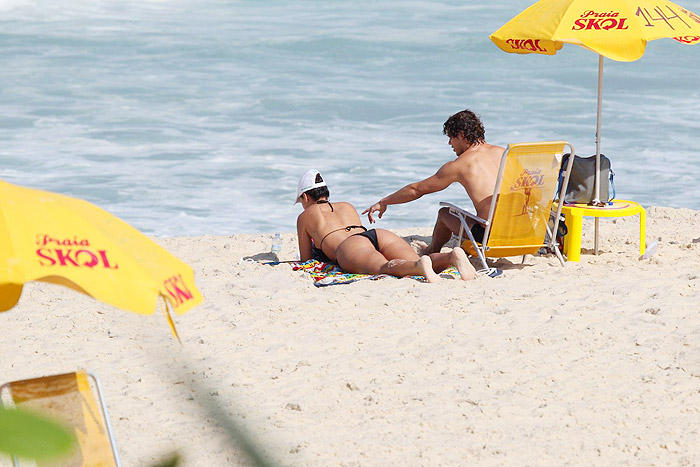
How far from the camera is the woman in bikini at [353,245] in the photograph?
595 cm

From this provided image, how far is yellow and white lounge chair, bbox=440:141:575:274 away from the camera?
6.04 m

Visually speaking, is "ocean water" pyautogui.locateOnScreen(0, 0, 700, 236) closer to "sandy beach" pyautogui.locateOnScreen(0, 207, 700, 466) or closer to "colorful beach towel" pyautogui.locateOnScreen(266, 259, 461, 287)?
"colorful beach towel" pyautogui.locateOnScreen(266, 259, 461, 287)

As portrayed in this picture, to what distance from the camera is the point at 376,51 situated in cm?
2275

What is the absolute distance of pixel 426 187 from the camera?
21.8ft

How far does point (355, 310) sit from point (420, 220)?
474 cm

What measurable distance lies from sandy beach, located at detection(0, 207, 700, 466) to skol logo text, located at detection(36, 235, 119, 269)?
759 mm

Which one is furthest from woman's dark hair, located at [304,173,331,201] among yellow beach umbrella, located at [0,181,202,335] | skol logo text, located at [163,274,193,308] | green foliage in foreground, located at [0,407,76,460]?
green foliage in foreground, located at [0,407,76,460]

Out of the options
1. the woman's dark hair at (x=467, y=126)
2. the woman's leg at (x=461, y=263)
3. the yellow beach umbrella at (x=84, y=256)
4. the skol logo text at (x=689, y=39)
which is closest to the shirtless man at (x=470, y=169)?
the woman's dark hair at (x=467, y=126)

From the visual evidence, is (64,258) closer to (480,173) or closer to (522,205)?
(522,205)

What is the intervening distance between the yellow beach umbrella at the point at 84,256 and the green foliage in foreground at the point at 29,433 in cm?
153

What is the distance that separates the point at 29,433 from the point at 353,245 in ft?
19.4

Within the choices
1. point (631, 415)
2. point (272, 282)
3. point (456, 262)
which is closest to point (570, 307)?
point (456, 262)

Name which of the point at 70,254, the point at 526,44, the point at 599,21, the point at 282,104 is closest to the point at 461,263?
the point at 526,44

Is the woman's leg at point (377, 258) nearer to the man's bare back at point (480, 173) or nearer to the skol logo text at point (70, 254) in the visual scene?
the man's bare back at point (480, 173)
